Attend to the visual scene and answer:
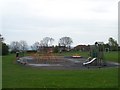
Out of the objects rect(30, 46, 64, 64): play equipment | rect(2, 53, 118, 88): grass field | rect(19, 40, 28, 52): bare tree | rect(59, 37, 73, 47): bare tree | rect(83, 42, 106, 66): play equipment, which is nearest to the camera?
rect(2, 53, 118, 88): grass field

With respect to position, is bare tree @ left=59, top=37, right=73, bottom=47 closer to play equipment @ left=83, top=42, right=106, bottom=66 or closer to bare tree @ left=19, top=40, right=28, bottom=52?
bare tree @ left=19, top=40, right=28, bottom=52

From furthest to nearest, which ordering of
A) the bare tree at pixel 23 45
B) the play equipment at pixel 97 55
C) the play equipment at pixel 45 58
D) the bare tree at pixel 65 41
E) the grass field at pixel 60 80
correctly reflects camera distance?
the bare tree at pixel 65 41
the bare tree at pixel 23 45
the play equipment at pixel 45 58
the play equipment at pixel 97 55
the grass field at pixel 60 80

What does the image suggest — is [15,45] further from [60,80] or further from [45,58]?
[60,80]

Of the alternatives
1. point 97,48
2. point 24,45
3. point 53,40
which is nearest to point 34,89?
point 97,48

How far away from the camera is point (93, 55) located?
44.5 meters

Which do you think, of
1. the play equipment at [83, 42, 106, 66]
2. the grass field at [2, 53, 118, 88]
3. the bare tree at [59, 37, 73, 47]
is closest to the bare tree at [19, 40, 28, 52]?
the bare tree at [59, 37, 73, 47]

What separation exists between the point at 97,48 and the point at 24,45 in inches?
2229

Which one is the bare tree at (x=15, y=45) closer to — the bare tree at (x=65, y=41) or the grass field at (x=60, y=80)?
the bare tree at (x=65, y=41)

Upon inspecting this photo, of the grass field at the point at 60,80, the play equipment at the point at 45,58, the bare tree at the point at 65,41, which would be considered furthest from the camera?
the bare tree at the point at 65,41

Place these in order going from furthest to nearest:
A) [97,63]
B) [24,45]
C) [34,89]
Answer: [24,45] < [97,63] < [34,89]

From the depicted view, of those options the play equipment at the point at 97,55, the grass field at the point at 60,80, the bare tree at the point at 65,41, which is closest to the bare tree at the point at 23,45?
the bare tree at the point at 65,41

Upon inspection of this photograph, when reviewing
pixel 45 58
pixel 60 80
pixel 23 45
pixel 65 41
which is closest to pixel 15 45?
pixel 23 45

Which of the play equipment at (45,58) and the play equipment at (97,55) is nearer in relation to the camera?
the play equipment at (97,55)

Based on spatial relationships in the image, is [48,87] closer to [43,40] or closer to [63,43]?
[43,40]
